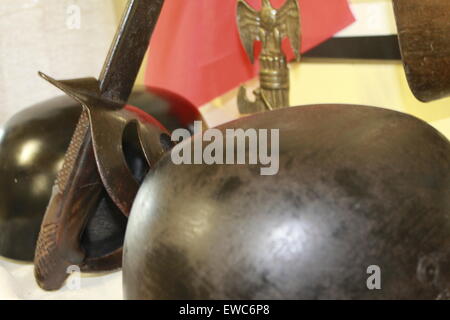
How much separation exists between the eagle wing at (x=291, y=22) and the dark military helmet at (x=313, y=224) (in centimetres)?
58

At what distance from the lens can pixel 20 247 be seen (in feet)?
3.25

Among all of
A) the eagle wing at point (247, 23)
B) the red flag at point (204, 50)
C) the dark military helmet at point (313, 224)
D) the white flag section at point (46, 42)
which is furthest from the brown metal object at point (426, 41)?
the white flag section at point (46, 42)

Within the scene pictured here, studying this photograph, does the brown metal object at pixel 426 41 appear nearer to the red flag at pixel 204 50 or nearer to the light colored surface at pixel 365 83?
the light colored surface at pixel 365 83

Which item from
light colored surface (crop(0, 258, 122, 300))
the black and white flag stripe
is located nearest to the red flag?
the black and white flag stripe

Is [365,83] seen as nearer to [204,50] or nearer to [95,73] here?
[204,50]

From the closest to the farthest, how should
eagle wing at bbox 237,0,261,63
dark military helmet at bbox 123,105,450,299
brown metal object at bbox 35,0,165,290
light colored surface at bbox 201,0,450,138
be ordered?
dark military helmet at bbox 123,105,450,299 → brown metal object at bbox 35,0,165,290 → light colored surface at bbox 201,0,450,138 → eagle wing at bbox 237,0,261,63

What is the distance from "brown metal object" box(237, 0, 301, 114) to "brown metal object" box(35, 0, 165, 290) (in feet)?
1.33

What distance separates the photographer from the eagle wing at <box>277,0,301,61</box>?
110 centimetres

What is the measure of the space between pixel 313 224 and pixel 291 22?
703 millimetres

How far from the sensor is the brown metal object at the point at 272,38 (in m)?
1.13

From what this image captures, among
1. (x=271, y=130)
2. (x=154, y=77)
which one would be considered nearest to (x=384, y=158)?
(x=271, y=130)

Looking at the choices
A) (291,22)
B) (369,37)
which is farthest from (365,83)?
(291,22)

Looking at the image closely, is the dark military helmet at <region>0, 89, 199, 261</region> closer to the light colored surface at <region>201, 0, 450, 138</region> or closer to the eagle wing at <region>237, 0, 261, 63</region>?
the eagle wing at <region>237, 0, 261, 63</region>
